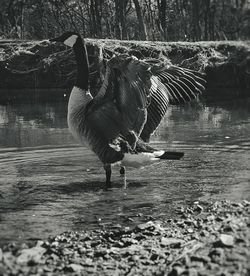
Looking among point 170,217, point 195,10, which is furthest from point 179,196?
point 195,10

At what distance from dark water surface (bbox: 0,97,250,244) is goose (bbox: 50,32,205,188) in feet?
1.52

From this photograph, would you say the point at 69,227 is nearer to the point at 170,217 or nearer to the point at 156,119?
the point at 170,217

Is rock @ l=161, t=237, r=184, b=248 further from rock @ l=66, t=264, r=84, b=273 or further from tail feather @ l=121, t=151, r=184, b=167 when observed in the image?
tail feather @ l=121, t=151, r=184, b=167

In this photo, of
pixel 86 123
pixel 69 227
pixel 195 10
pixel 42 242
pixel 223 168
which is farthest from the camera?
pixel 195 10

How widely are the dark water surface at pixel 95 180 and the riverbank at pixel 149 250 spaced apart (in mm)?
497

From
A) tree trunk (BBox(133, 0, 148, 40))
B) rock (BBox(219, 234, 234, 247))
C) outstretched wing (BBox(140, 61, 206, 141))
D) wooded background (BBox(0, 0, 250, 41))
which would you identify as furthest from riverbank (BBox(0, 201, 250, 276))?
wooded background (BBox(0, 0, 250, 41))

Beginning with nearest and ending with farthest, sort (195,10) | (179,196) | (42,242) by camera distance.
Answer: (42,242) → (179,196) → (195,10)

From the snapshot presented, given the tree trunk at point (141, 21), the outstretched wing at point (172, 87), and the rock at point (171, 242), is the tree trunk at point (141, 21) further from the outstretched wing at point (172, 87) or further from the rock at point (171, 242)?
the rock at point (171, 242)

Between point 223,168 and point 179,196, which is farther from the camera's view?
point 223,168

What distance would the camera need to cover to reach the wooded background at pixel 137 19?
80.2 feet

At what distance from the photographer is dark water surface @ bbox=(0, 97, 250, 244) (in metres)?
6.80

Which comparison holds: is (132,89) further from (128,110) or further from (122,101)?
(128,110)

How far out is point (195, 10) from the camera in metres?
25.1

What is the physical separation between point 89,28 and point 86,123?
18.9 meters
